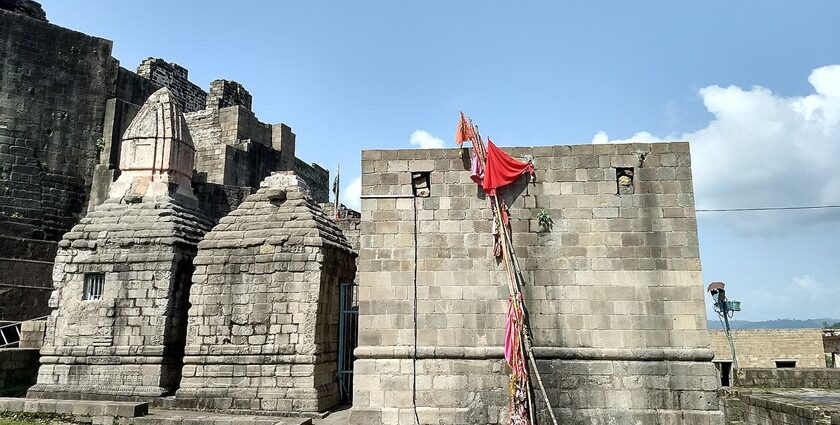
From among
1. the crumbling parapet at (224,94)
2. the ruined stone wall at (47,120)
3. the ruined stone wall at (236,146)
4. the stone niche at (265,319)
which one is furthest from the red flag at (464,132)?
→ the crumbling parapet at (224,94)

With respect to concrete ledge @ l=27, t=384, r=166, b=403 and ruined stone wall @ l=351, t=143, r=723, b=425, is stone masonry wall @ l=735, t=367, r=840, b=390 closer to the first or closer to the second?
ruined stone wall @ l=351, t=143, r=723, b=425

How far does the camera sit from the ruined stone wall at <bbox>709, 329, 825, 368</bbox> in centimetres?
2478

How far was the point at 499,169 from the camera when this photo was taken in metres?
9.95

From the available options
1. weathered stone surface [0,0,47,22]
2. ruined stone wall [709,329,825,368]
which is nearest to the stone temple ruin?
weathered stone surface [0,0,47,22]

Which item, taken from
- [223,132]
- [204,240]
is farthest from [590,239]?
[223,132]

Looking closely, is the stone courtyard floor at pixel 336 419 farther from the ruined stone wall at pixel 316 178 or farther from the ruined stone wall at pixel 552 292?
the ruined stone wall at pixel 316 178

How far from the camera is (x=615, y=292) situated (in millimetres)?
9602

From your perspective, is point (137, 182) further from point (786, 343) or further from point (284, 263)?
point (786, 343)

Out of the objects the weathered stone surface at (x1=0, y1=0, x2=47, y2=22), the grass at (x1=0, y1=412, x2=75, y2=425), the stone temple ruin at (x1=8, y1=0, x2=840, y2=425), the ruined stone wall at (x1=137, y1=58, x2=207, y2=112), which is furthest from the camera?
the ruined stone wall at (x1=137, y1=58, x2=207, y2=112)

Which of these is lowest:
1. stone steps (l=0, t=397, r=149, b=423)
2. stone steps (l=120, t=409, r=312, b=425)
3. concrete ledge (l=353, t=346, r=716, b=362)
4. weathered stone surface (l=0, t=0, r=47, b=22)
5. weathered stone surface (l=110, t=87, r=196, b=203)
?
stone steps (l=120, t=409, r=312, b=425)

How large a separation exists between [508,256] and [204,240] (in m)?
5.70

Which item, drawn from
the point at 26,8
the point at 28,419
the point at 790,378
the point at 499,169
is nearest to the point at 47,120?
the point at 26,8

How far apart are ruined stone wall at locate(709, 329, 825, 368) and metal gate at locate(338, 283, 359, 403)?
61.2ft

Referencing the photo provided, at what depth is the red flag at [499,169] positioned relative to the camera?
991cm
